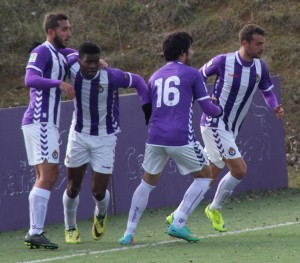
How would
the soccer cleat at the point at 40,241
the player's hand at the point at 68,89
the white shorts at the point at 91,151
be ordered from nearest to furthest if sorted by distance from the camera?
1. the player's hand at the point at 68,89
2. the soccer cleat at the point at 40,241
3. the white shorts at the point at 91,151

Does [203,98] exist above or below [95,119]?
above

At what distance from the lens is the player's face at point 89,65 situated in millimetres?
10094

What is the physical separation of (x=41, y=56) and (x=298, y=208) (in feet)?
14.0

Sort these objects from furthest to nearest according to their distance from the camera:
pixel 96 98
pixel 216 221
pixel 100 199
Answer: pixel 216 221, pixel 100 199, pixel 96 98

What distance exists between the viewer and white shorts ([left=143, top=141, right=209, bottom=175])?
10.0 m

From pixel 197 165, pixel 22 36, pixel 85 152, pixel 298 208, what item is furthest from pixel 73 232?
pixel 22 36

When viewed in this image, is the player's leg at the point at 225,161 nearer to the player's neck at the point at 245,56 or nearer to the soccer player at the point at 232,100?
the soccer player at the point at 232,100

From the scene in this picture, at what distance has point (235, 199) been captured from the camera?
14.3m

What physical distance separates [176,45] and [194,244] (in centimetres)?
183

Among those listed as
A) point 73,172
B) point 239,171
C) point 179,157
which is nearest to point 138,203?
point 179,157

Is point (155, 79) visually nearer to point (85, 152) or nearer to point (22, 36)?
point (85, 152)

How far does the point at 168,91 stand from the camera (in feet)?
32.9

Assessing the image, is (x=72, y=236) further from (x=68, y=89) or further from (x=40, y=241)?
(x=68, y=89)

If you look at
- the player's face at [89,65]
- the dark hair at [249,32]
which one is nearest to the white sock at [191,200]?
the player's face at [89,65]
